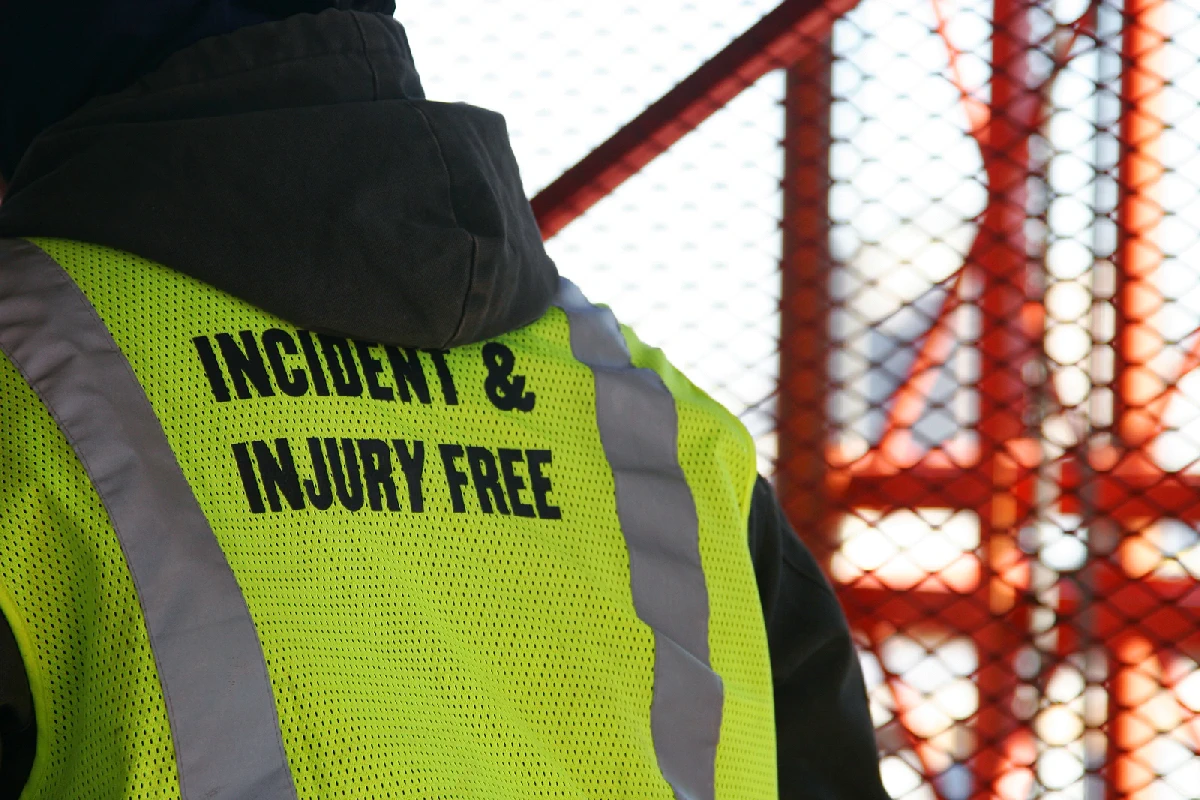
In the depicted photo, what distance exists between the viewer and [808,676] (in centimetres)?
110

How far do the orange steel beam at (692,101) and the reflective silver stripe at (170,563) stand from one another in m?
0.95

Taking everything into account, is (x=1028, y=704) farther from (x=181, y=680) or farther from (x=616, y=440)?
(x=181, y=680)

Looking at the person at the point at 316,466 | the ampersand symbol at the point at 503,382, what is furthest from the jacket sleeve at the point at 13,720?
the ampersand symbol at the point at 503,382

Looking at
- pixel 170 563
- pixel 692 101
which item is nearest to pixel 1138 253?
pixel 692 101

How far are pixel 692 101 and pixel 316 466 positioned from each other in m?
0.98

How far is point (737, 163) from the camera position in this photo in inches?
66.8

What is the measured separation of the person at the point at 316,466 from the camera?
0.68 m

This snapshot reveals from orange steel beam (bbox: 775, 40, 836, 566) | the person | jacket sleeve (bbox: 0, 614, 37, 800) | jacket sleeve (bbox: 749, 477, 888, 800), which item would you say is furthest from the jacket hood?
orange steel beam (bbox: 775, 40, 836, 566)

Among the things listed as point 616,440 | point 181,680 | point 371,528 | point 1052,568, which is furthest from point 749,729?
point 1052,568

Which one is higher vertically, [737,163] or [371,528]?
[371,528]

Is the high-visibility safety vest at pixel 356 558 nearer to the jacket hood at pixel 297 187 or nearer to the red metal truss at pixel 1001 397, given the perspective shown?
the jacket hood at pixel 297 187

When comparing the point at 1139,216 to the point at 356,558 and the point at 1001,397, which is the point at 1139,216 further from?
the point at 356,558

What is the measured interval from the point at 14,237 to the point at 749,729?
640 millimetres

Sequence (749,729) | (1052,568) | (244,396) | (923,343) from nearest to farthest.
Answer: (244,396), (749,729), (1052,568), (923,343)
